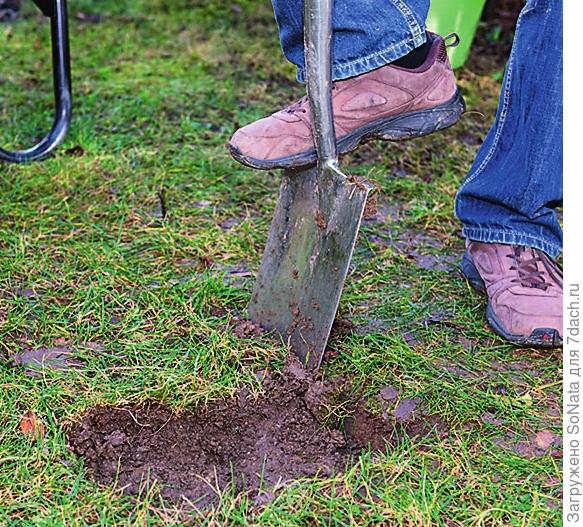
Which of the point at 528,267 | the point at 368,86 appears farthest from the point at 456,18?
the point at 368,86

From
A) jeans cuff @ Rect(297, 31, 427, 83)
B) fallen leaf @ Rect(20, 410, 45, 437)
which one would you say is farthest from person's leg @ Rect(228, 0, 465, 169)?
fallen leaf @ Rect(20, 410, 45, 437)

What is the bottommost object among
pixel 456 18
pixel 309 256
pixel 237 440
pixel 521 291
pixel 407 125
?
pixel 237 440

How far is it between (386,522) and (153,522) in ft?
1.38

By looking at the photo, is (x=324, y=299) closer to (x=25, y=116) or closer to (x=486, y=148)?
(x=486, y=148)

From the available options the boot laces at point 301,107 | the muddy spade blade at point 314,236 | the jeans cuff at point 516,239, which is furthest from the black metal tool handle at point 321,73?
the jeans cuff at point 516,239

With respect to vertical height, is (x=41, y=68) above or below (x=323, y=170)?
below

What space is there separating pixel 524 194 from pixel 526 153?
10cm

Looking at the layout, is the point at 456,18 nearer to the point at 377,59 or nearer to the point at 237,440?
the point at 377,59

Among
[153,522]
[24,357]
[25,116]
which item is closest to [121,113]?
[25,116]

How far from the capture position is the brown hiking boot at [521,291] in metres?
2.16

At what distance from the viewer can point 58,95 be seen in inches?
122

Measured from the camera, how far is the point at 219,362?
2008 mm

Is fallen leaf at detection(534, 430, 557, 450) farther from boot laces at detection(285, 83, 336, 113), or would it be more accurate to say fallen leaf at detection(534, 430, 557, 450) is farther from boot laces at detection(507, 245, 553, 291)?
boot laces at detection(285, 83, 336, 113)
